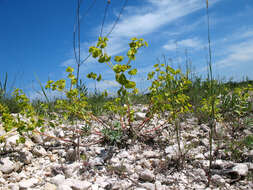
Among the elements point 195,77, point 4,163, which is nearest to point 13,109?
point 4,163

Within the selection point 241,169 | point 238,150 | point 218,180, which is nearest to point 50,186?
point 218,180

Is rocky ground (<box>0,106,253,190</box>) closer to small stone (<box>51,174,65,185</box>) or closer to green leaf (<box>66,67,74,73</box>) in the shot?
small stone (<box>51,174,65,185</box>)

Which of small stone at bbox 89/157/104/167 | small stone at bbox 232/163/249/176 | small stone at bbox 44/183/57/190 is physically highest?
small stone at bbox 89/157/104/167

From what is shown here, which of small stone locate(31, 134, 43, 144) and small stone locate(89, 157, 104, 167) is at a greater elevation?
small stone locate(31, 134, 43, 144)

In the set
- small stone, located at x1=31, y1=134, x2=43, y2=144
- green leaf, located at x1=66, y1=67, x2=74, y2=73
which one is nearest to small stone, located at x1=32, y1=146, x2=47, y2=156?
small stone, located at x1=31, y1=134, x2=43, y2=144

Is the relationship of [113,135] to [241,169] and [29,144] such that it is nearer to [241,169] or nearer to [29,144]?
[29,144]

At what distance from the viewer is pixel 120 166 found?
212 cm

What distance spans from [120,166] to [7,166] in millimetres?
1075

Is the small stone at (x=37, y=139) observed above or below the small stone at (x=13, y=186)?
above

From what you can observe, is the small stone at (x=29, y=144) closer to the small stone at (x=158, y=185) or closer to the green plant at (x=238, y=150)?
the small stone at (x=158, y=185)

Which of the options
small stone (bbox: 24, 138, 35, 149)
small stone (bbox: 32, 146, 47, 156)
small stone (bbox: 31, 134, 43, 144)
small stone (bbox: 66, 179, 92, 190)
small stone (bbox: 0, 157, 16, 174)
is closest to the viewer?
small stone (bbox: 66, 179, 92, 190)

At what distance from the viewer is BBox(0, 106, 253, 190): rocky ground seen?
1.88 meters

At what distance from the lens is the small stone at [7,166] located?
2104mm

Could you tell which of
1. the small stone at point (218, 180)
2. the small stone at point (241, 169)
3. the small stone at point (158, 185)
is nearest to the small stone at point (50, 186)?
the small stone at point (158, 185)
